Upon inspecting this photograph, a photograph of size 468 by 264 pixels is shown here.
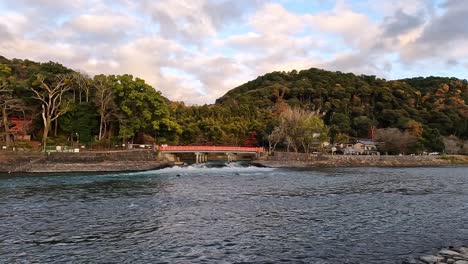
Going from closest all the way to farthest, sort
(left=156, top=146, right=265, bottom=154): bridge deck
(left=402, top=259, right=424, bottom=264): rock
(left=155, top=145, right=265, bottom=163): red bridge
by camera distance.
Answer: (left=402, top=259, right=424, bottom=264): rock
(left=156, top=146, right=265, bottom=154): bridge deck
(left=155, top=145, right=265, bottom=163): red bridge

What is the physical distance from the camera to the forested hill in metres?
105

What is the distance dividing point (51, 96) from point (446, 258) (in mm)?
56091

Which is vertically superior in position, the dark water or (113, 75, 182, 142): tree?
(113, 75, 182, 142): tree

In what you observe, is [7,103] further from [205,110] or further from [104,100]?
[205,110]

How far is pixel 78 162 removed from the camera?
4681cm

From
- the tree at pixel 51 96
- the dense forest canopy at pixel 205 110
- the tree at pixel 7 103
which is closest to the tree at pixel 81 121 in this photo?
the dense forest canopy at pixel 205 110

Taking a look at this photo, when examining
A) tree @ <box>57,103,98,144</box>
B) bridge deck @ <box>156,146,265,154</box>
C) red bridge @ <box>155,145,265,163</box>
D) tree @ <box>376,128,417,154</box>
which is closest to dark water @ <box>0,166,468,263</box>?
bridge deck @ <box>156,146,265,154</box>

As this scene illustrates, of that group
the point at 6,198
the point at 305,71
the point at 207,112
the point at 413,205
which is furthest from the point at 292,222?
the point at 305,71

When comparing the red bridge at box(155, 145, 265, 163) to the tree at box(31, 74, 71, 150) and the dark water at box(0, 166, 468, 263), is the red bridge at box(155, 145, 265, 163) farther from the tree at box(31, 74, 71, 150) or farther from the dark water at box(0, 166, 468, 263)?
the dark water at box(0, 166, 468, 263)

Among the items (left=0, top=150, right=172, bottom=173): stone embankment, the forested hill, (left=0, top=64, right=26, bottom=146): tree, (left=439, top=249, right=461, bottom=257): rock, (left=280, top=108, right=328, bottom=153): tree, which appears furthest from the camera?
the forested hill

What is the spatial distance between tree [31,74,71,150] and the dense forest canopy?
155 millimetres

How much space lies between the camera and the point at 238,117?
8388 cm

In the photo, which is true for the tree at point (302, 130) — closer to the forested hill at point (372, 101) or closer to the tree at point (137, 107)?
the tree at point (137, 107)

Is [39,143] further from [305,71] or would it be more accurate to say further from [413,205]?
[305,71]
